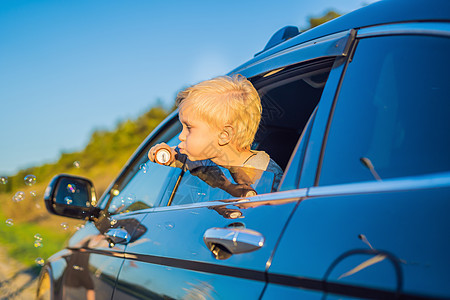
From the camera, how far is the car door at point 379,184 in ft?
2.67

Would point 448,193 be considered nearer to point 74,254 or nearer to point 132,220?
point 132,220

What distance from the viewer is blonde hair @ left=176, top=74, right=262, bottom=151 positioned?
6.81ft

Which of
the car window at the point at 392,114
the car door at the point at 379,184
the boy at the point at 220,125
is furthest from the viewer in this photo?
the boy at the point at 220,125

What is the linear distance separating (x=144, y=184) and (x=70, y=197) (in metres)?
0.54

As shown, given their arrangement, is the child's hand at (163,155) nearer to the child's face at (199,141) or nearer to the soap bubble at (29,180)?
the child's face at (199,141)

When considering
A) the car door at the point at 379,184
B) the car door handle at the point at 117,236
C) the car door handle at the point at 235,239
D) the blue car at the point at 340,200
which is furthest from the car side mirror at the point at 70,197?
the car door at the point at 379,184

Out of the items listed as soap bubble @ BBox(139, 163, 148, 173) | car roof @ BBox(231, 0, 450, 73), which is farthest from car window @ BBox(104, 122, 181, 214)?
car roof @ BBox(231, 0, 450, 73)

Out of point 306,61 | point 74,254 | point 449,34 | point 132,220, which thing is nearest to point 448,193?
point 449,34

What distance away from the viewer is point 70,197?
2754 millimetres

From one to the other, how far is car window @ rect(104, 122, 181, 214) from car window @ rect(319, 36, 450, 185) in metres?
1.15

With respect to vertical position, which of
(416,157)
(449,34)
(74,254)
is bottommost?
(74,254)

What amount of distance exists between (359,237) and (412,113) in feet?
1.30

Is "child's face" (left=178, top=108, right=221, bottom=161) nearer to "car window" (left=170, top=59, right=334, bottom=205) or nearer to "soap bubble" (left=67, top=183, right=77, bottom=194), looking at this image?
"car window" (left=170, top=59, right=334, bottom=205)

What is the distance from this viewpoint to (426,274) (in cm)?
76
